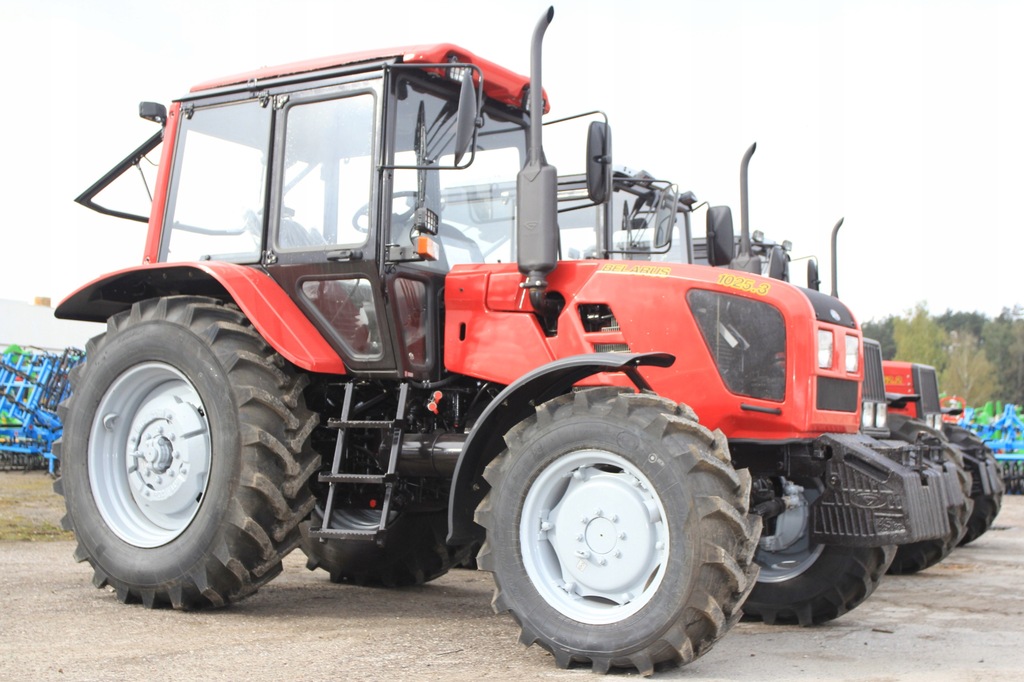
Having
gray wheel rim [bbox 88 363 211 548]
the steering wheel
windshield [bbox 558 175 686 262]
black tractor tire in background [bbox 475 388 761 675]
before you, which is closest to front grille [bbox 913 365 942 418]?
windshield [bbox 558 175 686 262]

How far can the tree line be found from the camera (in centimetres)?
6062

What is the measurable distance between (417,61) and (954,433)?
297 inches

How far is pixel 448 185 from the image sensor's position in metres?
5.87

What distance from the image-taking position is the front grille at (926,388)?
36.1 feet

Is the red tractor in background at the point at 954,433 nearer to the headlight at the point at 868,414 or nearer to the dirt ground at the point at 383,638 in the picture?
the headlight at the point at 868,414

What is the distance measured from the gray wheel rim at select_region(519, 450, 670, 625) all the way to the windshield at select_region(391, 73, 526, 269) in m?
1.67

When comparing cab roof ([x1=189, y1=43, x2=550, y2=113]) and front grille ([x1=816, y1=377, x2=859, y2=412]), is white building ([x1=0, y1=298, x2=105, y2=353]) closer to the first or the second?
cab roof ([x1=189, y1=43, x2=550, y2=113])

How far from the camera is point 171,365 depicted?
19.1 ft

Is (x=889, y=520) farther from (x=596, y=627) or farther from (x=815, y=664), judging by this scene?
(x=596, y=627)

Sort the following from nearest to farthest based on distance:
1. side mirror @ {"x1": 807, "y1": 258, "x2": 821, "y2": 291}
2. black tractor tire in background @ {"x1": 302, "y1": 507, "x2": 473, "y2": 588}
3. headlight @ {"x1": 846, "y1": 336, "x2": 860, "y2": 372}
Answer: headlight @ {"x1": 846, "y1": 336, "x2": 860, "y2": 372}, black tractor tire in background @ {"x1": 302, "y1": 507, "x2": 473, "y2": 588}, side mirror @ {"x1": 807, "y1": 258, "x2": 821, "y2": 291}

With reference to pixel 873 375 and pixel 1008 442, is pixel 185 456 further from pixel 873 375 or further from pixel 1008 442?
pixel 1008 442

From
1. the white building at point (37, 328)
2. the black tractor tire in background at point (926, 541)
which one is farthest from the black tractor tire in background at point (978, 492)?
the white building at point (37, 328)

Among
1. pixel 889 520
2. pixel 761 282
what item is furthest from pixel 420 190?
pixel 889 520

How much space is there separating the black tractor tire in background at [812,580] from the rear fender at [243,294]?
2.71 metres
